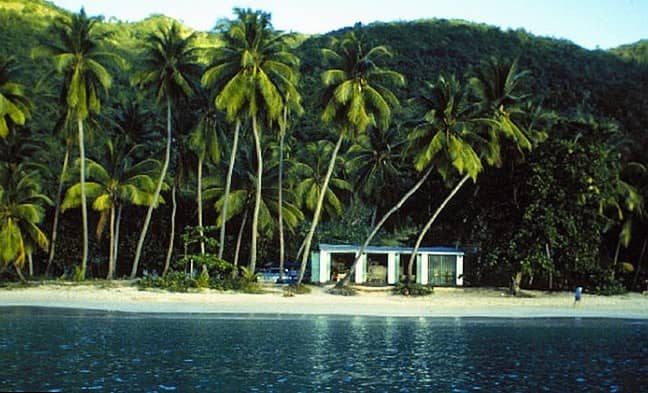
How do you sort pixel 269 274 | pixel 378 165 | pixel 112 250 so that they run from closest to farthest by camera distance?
pixel 112 250, pixel 378 165, pixel 269 274

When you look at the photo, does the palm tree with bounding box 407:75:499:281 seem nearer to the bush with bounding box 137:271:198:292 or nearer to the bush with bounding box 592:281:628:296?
the bush with bounding box 592:281:628:296

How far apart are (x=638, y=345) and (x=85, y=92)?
27.8 m

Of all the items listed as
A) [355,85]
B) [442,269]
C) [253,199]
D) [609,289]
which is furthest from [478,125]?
[253,199]

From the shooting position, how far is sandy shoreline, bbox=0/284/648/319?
32656 mm

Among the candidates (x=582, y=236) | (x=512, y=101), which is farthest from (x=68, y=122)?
(x=582, y=236)

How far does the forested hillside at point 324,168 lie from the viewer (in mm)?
37656

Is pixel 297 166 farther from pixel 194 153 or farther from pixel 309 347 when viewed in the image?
pixel 309 347

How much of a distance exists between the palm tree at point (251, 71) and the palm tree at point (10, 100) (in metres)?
10.0

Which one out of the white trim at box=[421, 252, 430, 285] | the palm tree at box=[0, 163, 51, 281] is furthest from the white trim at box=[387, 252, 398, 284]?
the palm tree at box=[0, 163, 51, 281]

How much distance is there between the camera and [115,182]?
41.2m

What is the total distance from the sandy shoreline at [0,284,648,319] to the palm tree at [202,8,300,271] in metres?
9.06

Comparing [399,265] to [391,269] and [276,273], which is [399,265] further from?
[276,273]

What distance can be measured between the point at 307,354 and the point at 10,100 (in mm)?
25741

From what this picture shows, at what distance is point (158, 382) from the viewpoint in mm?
16109
